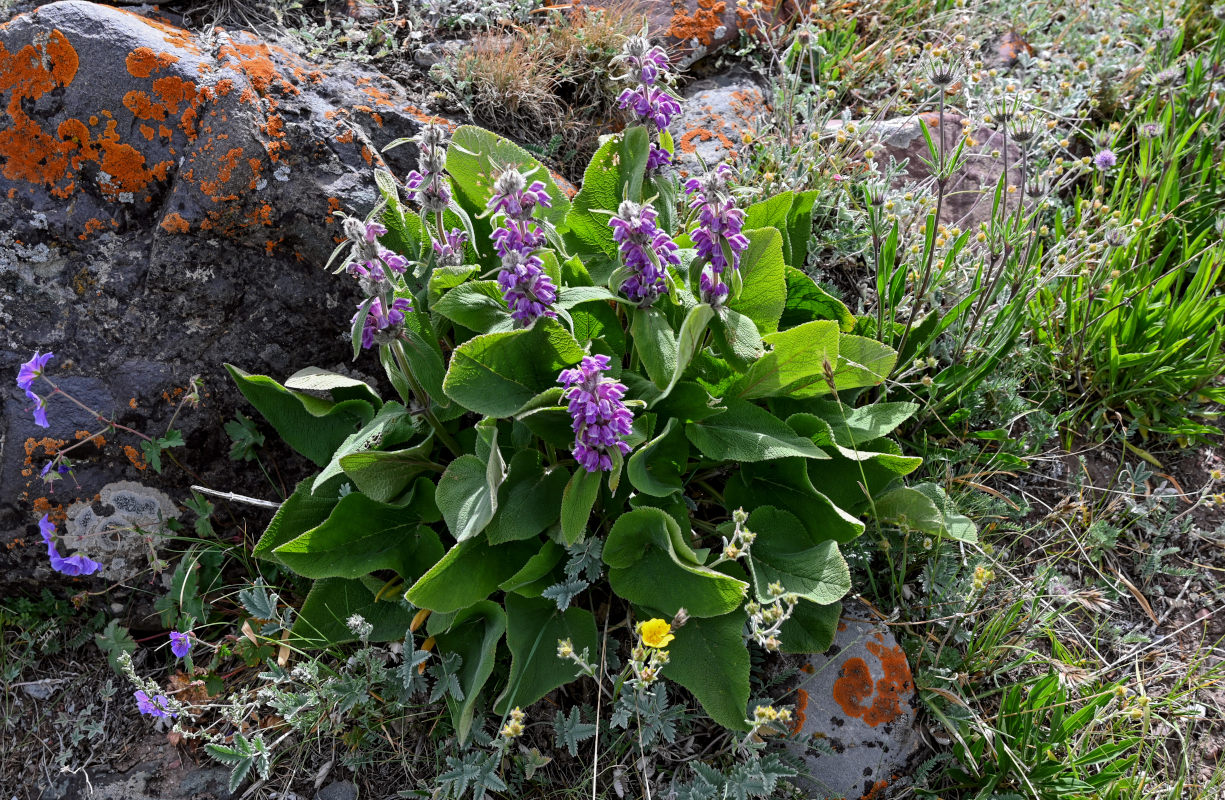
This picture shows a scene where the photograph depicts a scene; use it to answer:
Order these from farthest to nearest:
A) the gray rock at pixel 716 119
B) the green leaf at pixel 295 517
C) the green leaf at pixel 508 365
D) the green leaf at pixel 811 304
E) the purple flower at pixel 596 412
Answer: the gray rock at pixel 716 119 → the green leaf at pixel 811 304 → the green leaf at pixel 295 517 → the green leaf at pixel 508 365 → the purple flower at pixel 596 412

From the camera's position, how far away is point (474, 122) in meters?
3.80

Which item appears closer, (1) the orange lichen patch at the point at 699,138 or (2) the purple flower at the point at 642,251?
(2) the purple flower at the point at 642,251

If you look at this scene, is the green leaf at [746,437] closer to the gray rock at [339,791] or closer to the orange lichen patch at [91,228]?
the gray rock at [339,791]

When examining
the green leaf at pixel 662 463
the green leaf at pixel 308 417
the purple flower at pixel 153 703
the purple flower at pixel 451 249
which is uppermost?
the purple flower at pixel 451 249

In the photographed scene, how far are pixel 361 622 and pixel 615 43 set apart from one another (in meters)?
3.00

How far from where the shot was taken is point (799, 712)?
2627 mm

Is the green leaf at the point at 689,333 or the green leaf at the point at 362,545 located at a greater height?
the green leaf at the point at 689,333

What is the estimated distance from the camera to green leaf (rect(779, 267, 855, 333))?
116 inches

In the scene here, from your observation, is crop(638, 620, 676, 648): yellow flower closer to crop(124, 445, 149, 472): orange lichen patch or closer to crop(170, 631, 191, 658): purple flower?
crop(170, 631, 191, 658): purple flower

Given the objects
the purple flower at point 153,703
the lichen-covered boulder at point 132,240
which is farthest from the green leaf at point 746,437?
the purple flower at point 153,703

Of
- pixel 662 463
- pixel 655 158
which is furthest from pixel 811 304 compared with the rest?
pixel 662 463

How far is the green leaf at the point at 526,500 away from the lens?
2.41 m

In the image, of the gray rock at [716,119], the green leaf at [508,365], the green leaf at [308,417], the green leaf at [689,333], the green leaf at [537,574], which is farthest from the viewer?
the gray rock at [716,119]

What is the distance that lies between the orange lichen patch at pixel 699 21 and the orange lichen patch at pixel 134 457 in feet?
10.7
